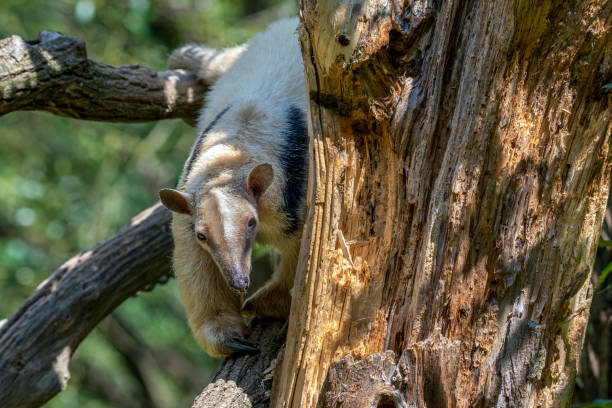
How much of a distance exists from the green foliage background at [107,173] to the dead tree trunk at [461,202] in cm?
398

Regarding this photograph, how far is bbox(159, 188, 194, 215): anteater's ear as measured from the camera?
3.53m

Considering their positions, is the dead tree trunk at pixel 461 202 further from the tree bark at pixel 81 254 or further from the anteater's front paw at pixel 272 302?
the anteater's front paw at pixel 272 302

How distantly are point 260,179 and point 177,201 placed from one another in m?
0.48

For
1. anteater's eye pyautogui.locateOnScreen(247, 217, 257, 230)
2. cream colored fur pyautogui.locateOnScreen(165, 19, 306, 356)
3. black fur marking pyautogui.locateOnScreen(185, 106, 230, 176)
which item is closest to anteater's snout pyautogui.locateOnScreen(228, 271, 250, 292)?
cream colored fur pyautogui.locateOnScreen(165, 19, 306, 356)

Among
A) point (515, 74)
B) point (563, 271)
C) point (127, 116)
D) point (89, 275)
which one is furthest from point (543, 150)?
point (89, 275)

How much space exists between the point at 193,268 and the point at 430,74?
6.00 ft

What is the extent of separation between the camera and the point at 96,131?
815 centimetres

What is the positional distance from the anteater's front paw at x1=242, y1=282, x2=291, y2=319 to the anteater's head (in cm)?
54

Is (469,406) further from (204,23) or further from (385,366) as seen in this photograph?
(204,23)

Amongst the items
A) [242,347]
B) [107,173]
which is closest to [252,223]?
[242,347]

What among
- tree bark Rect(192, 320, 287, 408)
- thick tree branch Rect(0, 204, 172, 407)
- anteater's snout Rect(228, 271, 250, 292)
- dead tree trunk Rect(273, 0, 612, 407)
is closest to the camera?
dead tree trunk Rect(273, 0, 612, 407)

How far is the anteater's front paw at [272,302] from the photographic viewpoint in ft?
12.8

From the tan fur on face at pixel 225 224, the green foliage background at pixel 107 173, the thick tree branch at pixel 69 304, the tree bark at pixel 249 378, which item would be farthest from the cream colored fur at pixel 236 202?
the green foliage background at pixel 107 173

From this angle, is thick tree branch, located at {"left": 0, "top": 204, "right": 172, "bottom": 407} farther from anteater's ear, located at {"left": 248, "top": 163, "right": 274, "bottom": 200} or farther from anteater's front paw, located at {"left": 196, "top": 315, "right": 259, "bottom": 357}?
anteater's ear, located at {"left": 248, "top": 163, "right": 274, "bottom": 200}
